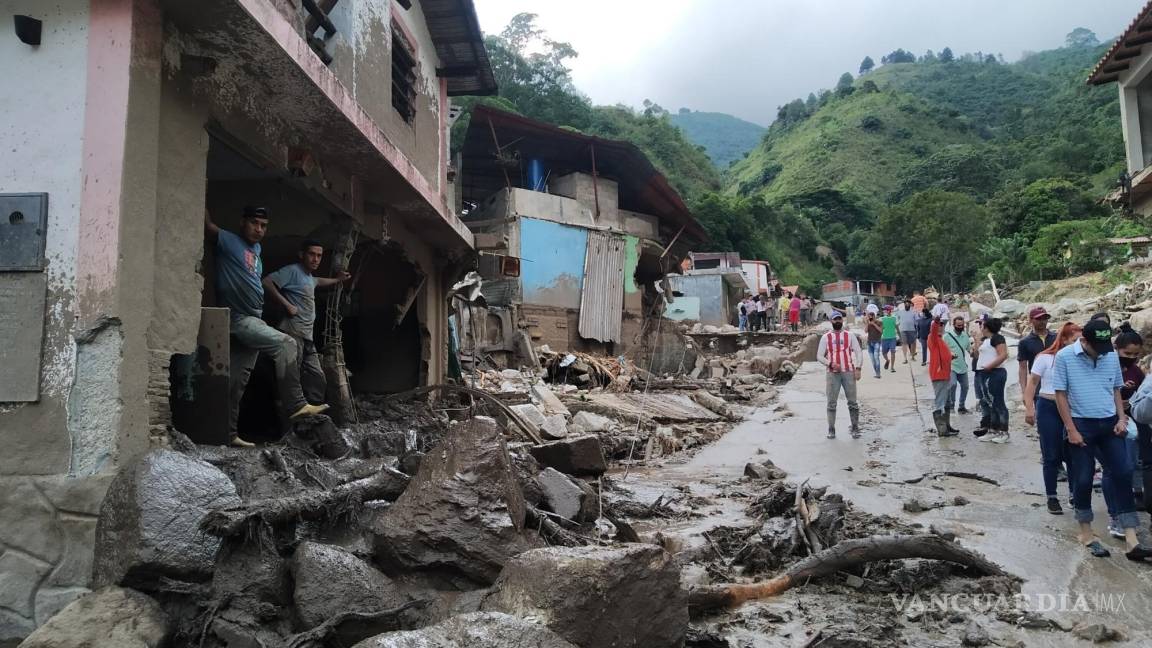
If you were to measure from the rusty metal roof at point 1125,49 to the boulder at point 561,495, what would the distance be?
1749cm

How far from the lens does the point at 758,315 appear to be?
2819cm

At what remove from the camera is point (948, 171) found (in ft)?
202

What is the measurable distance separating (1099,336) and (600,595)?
14.9ft

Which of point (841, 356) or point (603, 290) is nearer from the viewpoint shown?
point (841, 356)

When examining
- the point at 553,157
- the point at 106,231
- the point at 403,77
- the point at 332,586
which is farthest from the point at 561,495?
the point at 553,157

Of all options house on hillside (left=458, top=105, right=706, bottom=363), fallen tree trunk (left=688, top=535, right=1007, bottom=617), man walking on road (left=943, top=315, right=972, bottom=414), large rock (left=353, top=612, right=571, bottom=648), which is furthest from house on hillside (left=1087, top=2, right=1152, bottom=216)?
large rock (left=353, top=612, right=571, bottom=648)

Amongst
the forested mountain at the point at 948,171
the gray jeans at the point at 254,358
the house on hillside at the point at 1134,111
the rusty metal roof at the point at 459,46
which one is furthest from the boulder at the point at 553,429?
the forested mountain at the point at 948,171

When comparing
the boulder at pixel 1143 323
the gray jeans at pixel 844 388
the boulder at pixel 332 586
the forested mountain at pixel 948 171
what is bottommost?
the boulder at pixel 332 586

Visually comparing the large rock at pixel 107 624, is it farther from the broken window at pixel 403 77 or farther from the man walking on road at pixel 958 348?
the man walking on road at pixel 958 348

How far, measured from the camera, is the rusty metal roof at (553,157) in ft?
61.2

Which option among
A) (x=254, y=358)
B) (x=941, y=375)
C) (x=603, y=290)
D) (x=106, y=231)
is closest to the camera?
(x=106, y=231)

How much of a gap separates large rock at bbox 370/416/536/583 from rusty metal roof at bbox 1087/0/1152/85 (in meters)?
18.3

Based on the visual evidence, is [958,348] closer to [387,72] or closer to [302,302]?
[387,72]

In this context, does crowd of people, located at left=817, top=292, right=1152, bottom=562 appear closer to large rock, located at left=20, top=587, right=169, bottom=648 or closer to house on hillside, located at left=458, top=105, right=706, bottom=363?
large rock, located at left=20, top=587, right=169, bottom=648
